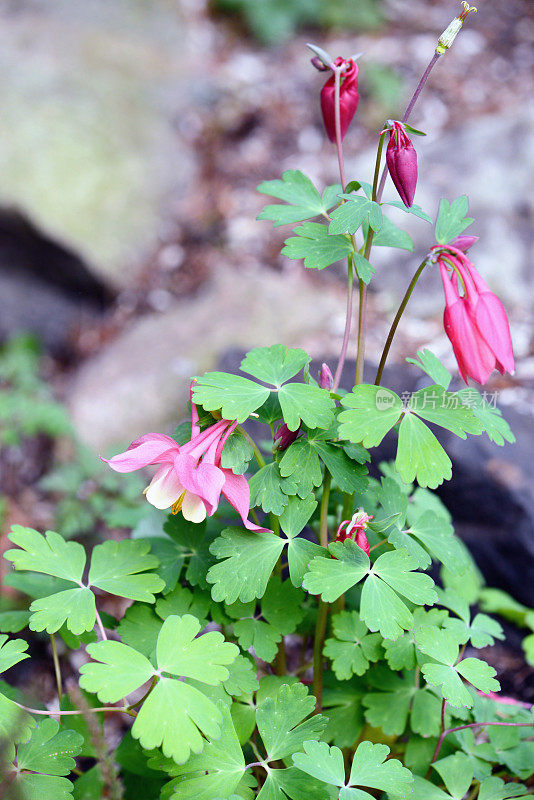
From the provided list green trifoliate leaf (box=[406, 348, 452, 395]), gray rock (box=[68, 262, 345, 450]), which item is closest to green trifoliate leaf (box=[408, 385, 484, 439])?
green trifoliate leaf (box=[406, 348, 452, 395])

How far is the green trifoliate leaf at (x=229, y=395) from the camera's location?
111cm

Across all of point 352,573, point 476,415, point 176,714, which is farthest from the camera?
point 476,415

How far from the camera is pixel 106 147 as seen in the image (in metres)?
4.14

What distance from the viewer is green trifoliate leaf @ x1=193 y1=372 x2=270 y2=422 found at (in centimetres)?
111

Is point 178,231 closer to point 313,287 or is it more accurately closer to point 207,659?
point 313,287

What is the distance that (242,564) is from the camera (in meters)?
1.18

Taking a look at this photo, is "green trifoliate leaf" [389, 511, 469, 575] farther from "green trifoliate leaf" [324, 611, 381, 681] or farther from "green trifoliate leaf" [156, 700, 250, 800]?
"green trifoliate leaf" [156, 700, 250, 800]

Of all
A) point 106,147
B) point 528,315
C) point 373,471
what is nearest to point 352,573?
point 373,471

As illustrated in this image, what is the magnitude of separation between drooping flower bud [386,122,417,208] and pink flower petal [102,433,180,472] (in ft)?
2.09

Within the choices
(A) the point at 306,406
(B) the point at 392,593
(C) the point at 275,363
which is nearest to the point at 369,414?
(A) the point at 306,406

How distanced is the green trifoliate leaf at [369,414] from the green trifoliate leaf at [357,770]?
0.52m

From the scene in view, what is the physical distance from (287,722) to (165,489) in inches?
18.6

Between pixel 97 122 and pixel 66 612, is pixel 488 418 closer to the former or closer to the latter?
pixel 66 612

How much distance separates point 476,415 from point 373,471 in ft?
3.17
